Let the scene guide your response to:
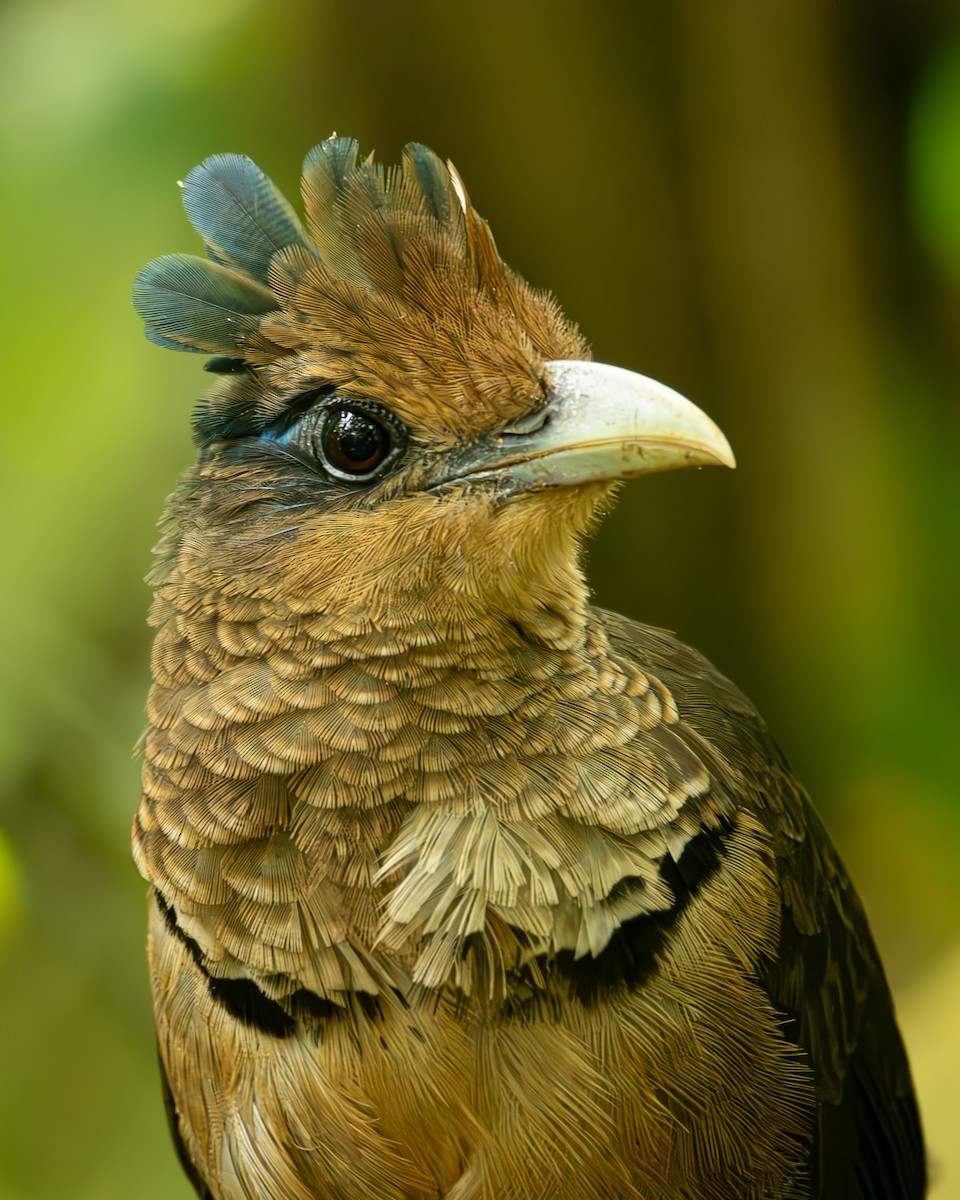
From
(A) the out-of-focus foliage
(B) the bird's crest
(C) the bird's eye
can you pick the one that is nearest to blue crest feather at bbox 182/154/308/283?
(B) the bird's crest

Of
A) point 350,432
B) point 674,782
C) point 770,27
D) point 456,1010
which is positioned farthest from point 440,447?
point 770,27

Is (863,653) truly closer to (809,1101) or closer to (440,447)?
(809,1101)

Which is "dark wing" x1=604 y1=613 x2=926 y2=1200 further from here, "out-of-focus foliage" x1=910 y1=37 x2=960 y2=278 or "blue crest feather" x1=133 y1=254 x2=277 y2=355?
"out-of-focus foliage" x1=910 y1=37 x2=960 y2=278

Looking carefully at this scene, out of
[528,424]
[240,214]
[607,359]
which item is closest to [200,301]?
[240,214]

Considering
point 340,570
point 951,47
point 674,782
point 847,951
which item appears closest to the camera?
point 340,570

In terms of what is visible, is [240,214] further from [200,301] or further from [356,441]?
[356,441]

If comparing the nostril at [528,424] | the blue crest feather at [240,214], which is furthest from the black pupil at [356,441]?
the blue crest feather at [240,214]
